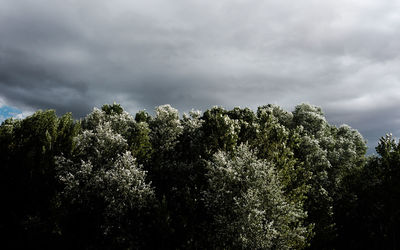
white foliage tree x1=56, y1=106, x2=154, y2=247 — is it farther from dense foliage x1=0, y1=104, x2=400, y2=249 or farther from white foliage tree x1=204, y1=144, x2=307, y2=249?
white foliage tree x1=204, y1=144, x2=307, y2=249

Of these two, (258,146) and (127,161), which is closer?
(127,161)

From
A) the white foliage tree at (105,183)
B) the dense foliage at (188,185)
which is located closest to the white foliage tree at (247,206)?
the dense foliage at (188,185)

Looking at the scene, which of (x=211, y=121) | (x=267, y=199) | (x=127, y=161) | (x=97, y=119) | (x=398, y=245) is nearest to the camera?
(x=267, y=199)

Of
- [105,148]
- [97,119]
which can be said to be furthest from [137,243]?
[97,119]

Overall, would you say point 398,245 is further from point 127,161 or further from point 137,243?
point 127,161

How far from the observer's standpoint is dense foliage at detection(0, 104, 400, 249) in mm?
30156

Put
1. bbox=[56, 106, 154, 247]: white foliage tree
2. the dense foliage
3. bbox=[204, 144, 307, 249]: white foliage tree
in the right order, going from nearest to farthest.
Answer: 1. bbox=[204, 144, 307, 249]: white foliage tree
2. the dense foliage
3. bbox=[56, 106, 154, 247]: white foliage tree

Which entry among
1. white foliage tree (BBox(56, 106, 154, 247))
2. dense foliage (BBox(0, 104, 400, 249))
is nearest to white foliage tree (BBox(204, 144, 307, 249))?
dense foliage (BBox(0, 104, 400, 249))

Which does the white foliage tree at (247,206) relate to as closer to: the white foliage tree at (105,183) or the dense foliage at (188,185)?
the dense foliage at (188,185)

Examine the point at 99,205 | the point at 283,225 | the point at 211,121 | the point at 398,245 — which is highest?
the point at 211,121

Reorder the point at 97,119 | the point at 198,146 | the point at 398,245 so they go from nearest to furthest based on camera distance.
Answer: the point at 198,146
the point at 398,245
the point at 97,119

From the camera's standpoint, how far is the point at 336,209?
5078 centimetres

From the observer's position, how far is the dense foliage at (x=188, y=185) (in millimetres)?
30156

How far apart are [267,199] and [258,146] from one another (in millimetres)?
9391
